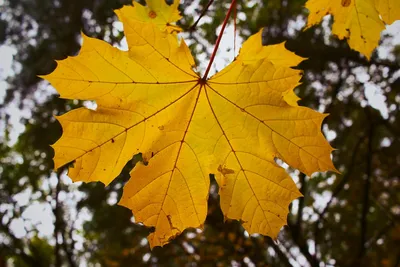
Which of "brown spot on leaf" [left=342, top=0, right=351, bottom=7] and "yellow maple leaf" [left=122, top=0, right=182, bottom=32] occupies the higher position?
"yellow maple leaf" [left=122, top=0, right=182, bottom=32]

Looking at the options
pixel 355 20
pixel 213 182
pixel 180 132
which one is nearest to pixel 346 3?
pixel 355 20

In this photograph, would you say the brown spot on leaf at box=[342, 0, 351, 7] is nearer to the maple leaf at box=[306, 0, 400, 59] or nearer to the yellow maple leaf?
the maple leaf at box=[306, 0, 400, 59]

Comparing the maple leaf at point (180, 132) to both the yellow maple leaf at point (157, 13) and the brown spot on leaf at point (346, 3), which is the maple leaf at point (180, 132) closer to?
the yellow maple leaf at point (157, 13)

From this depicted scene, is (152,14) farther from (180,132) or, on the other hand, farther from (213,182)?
(213,182)

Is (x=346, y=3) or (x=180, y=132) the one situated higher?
(x=346, y=3)

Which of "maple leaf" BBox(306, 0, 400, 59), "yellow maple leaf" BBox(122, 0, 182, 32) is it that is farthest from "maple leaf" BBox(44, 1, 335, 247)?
"maple leaf" BBox(306, 0, 400, 59)
